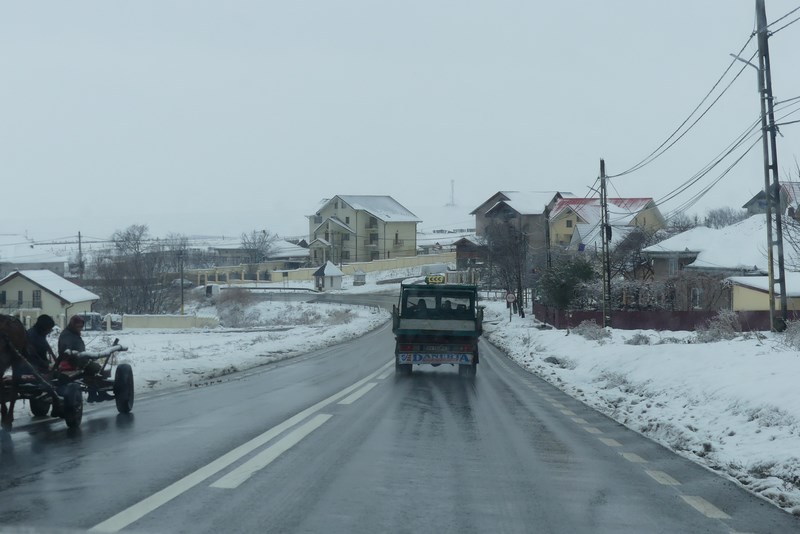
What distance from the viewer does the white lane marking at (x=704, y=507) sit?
685 cm

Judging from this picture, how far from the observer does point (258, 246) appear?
147000 mm

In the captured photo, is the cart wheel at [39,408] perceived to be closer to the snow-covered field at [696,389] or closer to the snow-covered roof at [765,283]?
the snow-covered field at [696,389]

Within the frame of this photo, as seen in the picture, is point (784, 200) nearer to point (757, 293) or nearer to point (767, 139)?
point (757, 293)

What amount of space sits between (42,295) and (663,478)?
233 feet

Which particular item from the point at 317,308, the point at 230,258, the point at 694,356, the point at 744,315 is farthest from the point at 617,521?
the point at 230,258

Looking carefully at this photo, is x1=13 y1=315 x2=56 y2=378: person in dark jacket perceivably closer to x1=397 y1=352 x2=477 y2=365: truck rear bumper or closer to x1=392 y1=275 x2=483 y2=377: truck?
x1=392 y1=275 x2=483 y2=377: truck

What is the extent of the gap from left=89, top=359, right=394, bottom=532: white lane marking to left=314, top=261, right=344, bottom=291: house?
90338mm

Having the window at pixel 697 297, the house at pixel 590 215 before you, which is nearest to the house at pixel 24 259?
the house at pixel 590 215

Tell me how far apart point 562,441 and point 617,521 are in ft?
14.2

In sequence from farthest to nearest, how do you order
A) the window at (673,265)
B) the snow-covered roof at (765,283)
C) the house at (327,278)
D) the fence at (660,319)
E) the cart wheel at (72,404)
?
the house at (327,278) → the window at (673,265) → the snow-covered roof at (765,283) → the fence at (660,319) → the cart wheel at (72,404)

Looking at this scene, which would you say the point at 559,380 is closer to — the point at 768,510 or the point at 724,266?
the point at 768,510

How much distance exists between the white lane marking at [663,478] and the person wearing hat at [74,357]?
781cm

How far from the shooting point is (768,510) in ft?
23.5

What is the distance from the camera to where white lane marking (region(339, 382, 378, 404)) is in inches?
592
